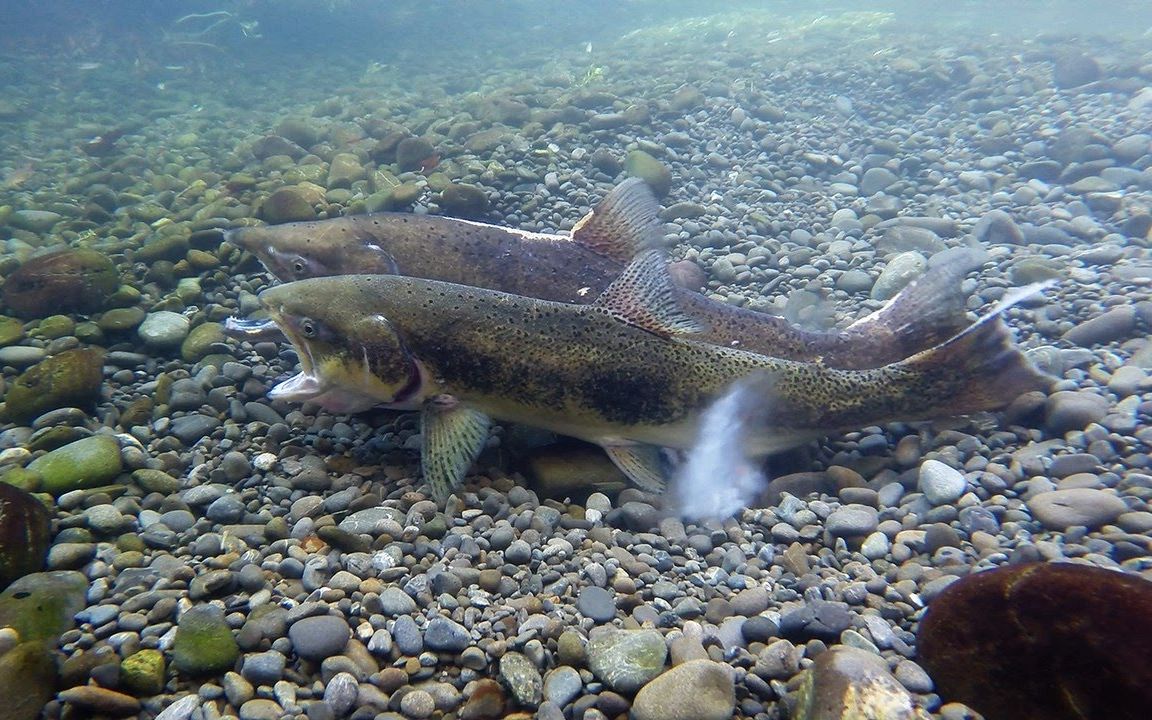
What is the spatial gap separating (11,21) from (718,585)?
39969 mm

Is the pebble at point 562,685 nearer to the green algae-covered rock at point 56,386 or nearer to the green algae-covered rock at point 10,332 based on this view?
the green algae-covered rock at point 56,386

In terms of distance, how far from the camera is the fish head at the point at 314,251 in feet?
18.3

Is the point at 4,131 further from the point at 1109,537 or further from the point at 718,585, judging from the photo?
the point at 1109,537

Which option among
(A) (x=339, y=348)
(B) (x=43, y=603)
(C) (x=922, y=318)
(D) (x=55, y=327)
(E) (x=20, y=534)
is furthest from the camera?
(D) (x=55, y=327)

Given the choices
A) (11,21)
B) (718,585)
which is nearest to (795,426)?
(718,585)

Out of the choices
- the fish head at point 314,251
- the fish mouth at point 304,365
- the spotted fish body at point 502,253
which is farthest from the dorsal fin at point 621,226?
the fish mouth at point 304,365

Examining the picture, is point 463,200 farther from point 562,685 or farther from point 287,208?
point 562,685

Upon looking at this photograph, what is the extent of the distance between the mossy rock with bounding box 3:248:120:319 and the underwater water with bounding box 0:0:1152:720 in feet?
0.12

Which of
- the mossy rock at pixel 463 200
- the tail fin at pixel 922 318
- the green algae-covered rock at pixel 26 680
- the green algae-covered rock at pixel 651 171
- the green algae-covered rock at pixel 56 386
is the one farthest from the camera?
the green algae-covered rock at pixel 651 171

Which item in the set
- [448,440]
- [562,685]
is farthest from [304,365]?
[562,685]

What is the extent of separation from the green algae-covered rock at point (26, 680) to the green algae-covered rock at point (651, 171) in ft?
24.5

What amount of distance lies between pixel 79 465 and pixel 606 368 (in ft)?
11.0

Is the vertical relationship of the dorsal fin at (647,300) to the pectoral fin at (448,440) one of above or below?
above

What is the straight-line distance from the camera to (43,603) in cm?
283
